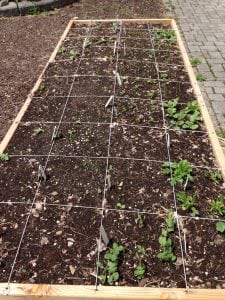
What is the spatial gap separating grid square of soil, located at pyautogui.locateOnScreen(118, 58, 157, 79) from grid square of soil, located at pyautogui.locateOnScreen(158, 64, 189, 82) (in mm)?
99

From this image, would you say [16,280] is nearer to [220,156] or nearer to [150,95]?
[220,156]

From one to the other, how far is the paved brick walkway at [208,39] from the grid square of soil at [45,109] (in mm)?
1753

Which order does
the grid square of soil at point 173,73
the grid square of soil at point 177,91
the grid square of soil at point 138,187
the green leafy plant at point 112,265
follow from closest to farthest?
the green leafy plant at point 112,265 → the grid square of soil at point 138,187 → the grid square of soil at point 177,91 → the grid square of soil at point 173,73

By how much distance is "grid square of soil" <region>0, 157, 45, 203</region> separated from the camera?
9.60 feet

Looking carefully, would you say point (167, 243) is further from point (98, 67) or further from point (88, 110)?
point (98, 67)

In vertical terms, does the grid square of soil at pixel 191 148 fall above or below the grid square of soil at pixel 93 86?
below

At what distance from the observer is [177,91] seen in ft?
14.0

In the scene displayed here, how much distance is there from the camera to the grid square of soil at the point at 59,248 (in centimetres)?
238

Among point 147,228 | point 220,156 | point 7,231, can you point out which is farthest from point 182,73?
point 7,231

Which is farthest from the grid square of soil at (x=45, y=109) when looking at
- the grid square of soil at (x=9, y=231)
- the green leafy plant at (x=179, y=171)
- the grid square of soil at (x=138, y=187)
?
the green leafy plant at (x=179, y=171)

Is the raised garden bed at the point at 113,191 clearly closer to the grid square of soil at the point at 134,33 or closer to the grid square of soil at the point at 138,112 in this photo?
the grid square of soil at the point at 138,112

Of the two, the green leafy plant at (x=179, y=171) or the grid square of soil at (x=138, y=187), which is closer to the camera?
the grid square of soil at (x=138, y=187)

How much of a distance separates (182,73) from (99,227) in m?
2.71

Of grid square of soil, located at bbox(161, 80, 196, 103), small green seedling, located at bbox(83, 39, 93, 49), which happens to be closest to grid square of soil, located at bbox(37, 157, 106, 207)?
grid square of soil, located at bbox(161, 80, 196, 103)
